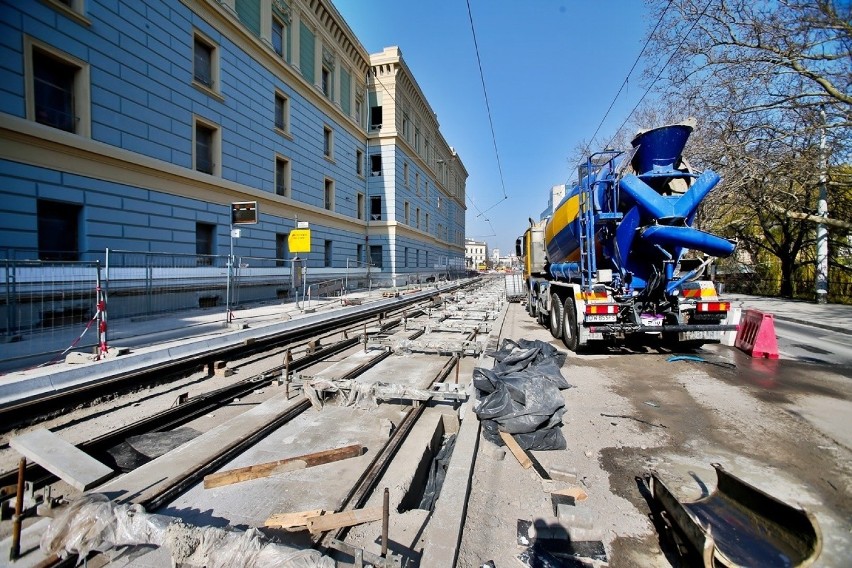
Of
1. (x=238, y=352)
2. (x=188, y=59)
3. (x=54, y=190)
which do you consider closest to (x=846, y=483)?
(x=238, y=352)

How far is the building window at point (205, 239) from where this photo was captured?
15453 mm

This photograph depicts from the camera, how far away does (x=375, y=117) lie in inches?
1341

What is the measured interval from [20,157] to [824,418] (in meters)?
16.5

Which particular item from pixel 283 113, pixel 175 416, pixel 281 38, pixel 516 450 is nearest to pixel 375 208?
pixel 283 113

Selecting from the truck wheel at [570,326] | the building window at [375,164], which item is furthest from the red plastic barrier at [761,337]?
the building window at [375,164]

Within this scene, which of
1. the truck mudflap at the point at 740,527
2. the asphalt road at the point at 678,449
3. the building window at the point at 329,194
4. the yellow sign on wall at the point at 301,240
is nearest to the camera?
the truck mudflap at the point at 740,527

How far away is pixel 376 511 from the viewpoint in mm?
2537

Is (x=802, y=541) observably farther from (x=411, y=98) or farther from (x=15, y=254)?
(x=411, y=98)

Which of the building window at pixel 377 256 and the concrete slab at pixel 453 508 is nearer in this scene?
the concrete slab at pixel 453 508

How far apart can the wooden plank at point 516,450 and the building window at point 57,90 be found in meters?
13.6

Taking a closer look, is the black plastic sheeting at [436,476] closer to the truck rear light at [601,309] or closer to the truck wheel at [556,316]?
the truck rear light at [601,309]

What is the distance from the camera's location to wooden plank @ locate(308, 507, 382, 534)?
2482mm

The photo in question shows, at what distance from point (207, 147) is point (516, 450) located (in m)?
17.4

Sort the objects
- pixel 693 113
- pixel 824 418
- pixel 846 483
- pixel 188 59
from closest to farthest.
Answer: pixel 846 483
pixel 824 418
pixel 188 59
pixel 693 113
